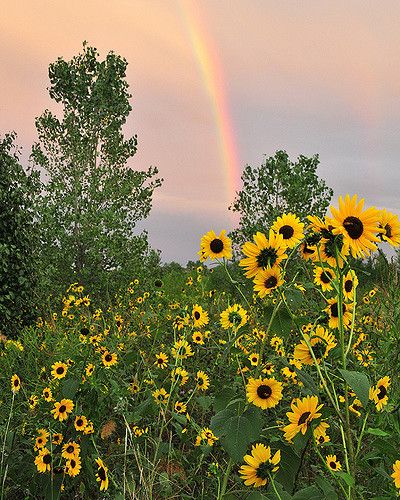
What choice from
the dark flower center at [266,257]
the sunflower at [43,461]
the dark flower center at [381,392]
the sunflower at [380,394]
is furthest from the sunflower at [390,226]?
the sunflower at [43,461]

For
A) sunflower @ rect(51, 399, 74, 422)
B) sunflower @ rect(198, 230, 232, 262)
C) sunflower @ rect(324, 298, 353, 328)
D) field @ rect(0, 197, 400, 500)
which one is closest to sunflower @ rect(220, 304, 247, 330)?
field @ rect(0, 197, 400, 500)

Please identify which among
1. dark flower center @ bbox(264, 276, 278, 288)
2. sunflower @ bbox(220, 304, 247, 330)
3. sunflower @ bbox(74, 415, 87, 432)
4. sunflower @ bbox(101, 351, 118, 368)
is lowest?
sunflower @ bbox(74, 415, 87, 432)

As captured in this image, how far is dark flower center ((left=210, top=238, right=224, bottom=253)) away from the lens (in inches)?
92.4

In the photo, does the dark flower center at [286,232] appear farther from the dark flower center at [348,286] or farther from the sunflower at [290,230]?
the dark flower center at [348,286]

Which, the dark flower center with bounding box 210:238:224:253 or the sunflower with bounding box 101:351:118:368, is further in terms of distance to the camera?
the sunflower with bounding box 101:351:118:368

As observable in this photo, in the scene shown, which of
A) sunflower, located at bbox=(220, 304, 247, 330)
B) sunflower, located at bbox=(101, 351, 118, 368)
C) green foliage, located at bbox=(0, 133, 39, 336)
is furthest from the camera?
green foliage, located at bbox=(0, 133, 39, 336)

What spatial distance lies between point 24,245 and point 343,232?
20.7ft

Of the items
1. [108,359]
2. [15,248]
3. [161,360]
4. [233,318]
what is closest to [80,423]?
[108,359]

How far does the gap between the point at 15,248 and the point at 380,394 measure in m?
5.86

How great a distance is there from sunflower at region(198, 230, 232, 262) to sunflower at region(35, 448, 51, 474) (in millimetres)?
1484

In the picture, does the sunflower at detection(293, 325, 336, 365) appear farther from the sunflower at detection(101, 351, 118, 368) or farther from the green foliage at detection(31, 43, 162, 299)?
the green foliage at detection(31, 43, 162, 299)

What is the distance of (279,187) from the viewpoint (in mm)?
12844

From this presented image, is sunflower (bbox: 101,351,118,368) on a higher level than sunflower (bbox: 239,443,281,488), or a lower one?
higher

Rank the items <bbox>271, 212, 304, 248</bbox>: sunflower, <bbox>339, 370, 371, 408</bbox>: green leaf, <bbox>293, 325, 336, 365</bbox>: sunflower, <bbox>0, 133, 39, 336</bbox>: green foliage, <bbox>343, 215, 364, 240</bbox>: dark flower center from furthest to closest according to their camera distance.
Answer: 1. <bbox>0, 133, 39, 336</bbox>: green foliage
2. <bbox>293, 325, 336, 365</bbox>: sunflower
3. <bbox>271, 212, 304, 248</bbox>: sunflower
4. <bbox>343, 215, 364, 240</bbox>: dark flower center
5. <bbox>339, 370, 371, 408</bbox>: green leaf
